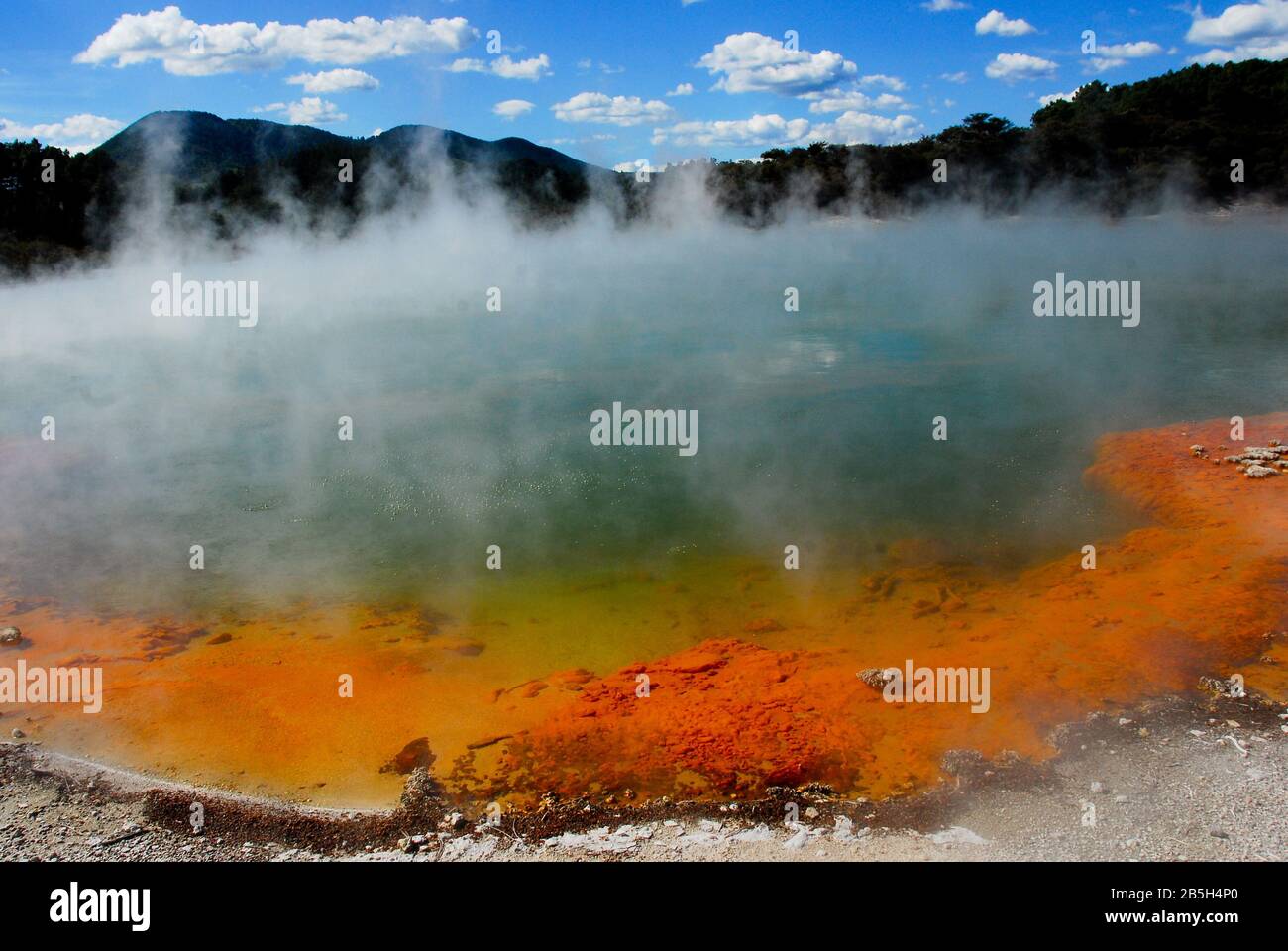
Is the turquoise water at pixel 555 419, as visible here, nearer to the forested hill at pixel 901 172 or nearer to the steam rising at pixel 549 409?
the steam rising at pixel 549 409

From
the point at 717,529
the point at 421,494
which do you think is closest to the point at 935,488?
the point at 717,529

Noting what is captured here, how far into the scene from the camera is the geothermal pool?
5.00 meters

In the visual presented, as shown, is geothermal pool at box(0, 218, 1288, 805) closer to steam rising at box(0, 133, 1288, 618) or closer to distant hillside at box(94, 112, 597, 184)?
steam rising at box(0, 133, 1288, 618)

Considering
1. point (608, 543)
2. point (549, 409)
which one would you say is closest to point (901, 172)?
point (549, 409)

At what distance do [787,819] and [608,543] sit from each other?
11.3 ft

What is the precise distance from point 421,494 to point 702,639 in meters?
3.51

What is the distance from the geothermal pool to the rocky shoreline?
0.24 metres

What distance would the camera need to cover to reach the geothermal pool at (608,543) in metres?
5.00

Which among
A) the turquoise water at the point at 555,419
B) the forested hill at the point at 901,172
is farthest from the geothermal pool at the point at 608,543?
the forested hill at the point at 901,172

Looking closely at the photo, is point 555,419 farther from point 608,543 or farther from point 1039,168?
point 1039,168

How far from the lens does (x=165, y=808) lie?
4.34 meters

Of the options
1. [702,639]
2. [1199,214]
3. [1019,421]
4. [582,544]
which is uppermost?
[1199,214]

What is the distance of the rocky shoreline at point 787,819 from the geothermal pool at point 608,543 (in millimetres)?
237
